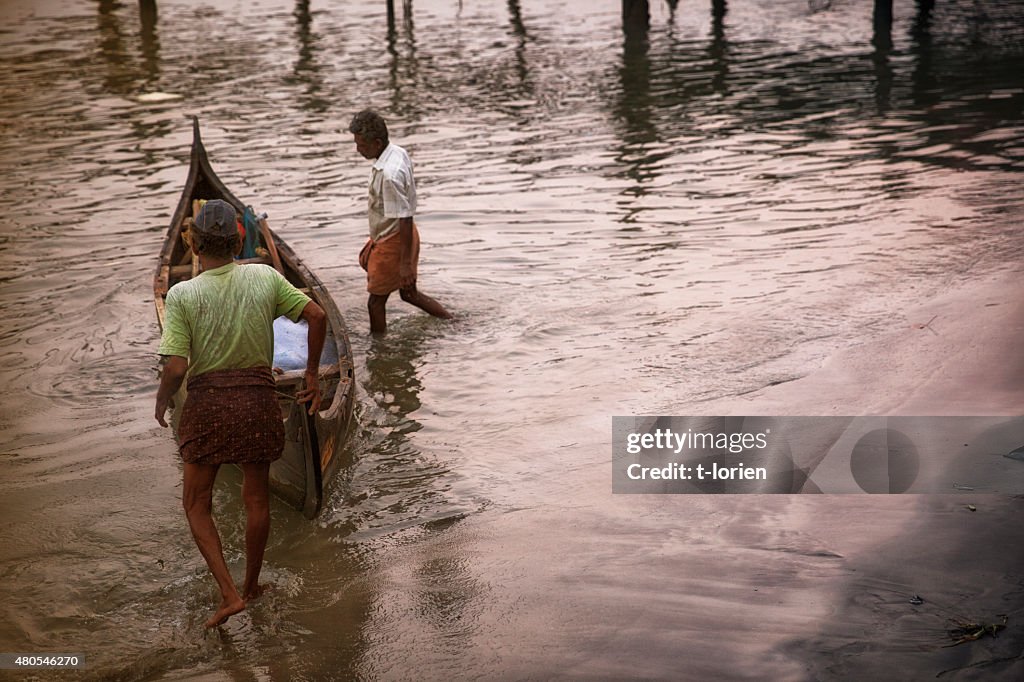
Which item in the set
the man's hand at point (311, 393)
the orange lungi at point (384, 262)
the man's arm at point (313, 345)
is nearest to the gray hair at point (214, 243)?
the man's arm at point (313, 345)

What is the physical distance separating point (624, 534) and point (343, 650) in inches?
62.5

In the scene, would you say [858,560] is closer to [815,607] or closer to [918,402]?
[815,607]

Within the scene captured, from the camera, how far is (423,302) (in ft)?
27.4

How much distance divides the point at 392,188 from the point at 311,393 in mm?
2733

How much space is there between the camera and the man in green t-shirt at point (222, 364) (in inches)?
172

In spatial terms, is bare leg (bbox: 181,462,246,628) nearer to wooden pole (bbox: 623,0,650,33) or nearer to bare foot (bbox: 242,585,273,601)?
bare foot (bbox: 242,585,273,601)

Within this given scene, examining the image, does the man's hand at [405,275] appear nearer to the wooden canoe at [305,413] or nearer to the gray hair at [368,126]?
the wooden canoe at [305,413]

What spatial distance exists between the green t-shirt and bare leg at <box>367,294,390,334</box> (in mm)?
3491

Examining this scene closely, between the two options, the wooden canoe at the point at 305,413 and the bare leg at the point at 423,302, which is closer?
the wooden canoe at the point at 305,413

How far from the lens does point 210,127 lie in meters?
16.0

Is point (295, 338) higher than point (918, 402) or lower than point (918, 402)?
higher

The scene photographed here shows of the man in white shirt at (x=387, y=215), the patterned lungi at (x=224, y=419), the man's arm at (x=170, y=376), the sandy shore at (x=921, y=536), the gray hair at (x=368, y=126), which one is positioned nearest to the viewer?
the sandy shore at (x=921, y=536)

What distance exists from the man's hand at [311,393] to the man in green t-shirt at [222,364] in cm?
22

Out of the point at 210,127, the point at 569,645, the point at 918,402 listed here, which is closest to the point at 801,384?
the point at 918,402
